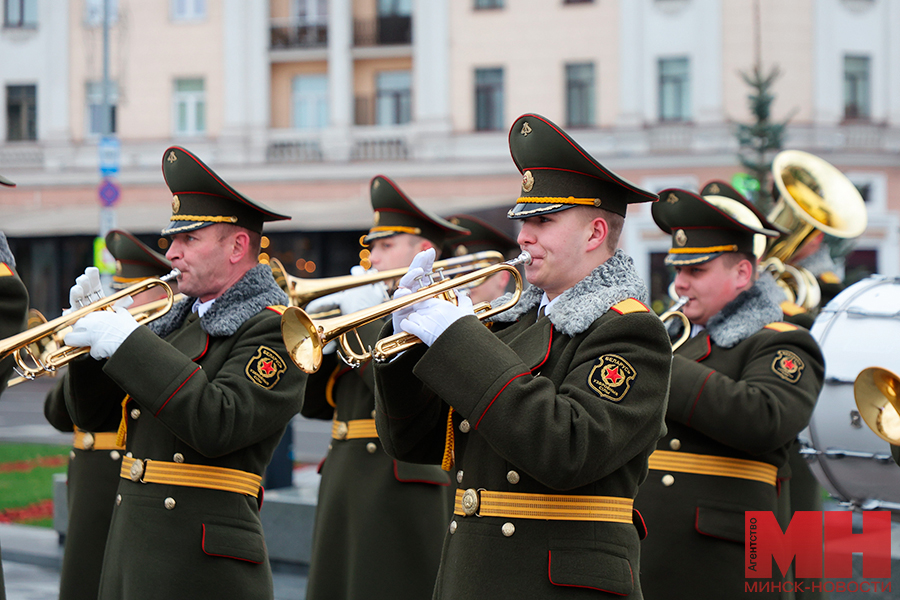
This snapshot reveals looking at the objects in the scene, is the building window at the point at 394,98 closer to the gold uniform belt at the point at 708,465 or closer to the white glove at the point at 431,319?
the gold uniform belt at the point at 708,465

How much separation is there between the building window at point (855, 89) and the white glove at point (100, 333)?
69.7 feet

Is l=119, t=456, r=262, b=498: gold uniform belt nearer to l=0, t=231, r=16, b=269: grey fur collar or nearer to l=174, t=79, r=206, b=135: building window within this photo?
l=0, t=231, r=16, b=269: grey fur collar

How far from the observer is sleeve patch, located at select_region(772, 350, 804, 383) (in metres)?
4.30

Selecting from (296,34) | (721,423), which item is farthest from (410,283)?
(296,34)

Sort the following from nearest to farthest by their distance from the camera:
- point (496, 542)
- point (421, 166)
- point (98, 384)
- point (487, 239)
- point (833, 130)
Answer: point (496, 542)
point (98, 384)
point (487, 239)
point (833, 130)
point (421, 166)

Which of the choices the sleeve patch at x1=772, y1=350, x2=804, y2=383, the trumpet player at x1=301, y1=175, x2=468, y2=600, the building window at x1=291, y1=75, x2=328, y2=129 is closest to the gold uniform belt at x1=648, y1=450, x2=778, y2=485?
the sleeve patch at x1=772, y1=350, x2=804, y2=383

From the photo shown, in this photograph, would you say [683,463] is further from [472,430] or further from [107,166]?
[107,166]

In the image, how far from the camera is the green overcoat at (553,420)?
266 cm

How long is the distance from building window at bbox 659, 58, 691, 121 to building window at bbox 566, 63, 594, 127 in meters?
1.51

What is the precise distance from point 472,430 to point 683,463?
5.28 feet

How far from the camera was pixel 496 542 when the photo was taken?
2832mm

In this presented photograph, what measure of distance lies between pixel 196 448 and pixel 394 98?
2121 cm

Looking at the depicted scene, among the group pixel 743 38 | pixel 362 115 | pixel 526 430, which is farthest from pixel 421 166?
pixel 526 430

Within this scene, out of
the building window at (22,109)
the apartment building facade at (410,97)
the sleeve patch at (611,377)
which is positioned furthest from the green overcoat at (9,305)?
the building window at (22,109)
